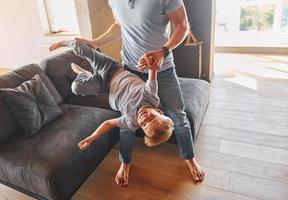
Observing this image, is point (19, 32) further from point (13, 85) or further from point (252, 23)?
point (252, 23)

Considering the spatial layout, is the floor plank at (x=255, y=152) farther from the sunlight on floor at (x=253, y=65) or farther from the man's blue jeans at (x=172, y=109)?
the sunlight on floor at (x=253, y=65)

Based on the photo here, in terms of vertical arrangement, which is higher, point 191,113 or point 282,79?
point 191,113

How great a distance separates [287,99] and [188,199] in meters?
1.95

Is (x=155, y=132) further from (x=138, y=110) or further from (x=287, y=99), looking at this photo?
(x=287, y=99)

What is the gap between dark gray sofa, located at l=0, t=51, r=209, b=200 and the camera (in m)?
1.51

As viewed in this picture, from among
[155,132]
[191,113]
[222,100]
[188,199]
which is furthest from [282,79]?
[155,132]

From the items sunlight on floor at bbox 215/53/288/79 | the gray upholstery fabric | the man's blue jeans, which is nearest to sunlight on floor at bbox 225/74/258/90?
sunlight on floor at bbox 215/53/288/79

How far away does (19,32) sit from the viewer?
4566 mm

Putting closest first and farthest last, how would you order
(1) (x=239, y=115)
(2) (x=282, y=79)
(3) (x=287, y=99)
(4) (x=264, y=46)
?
(1) (x=239, y=115) → (3) (x=287, y=99) → (2) (x=282, y=79) → (4) (x=264, y=46)

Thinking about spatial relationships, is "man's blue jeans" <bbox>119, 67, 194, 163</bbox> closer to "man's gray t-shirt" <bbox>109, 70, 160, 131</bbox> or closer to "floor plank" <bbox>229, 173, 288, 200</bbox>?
"man's gray t-shirt" <bbox>109, 70, 160, 131</bbox>

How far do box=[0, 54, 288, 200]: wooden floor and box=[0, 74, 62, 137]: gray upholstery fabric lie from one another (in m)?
0.51

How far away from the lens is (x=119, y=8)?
143 cm

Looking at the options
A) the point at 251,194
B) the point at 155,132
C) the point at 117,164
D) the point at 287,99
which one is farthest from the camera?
the point at 287,99

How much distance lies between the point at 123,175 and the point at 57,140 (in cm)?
54
